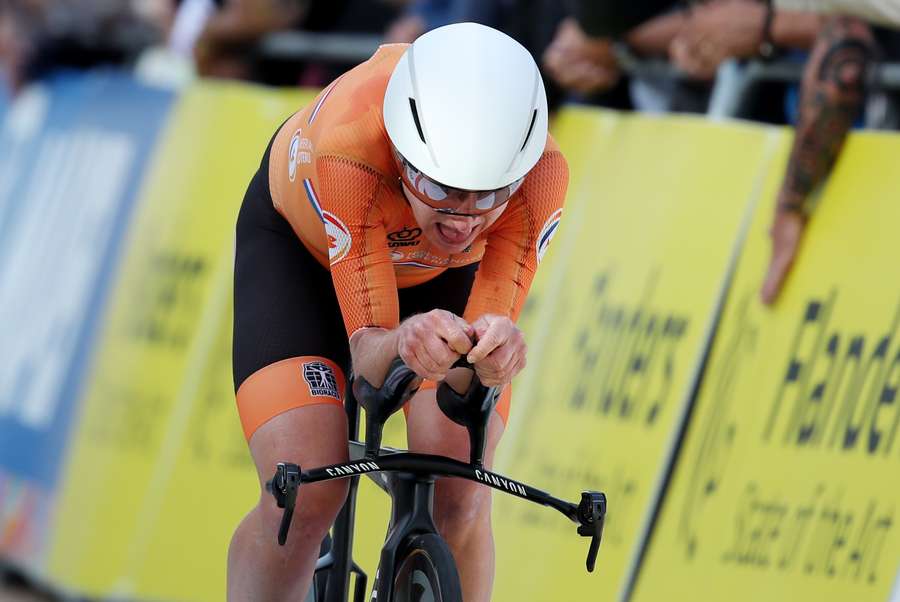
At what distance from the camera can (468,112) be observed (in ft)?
12.4

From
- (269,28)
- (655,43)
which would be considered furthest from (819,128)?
(269,28)

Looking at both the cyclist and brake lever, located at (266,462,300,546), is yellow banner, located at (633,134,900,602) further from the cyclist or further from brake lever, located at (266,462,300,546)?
brake lever, located at (266,462,300,546)

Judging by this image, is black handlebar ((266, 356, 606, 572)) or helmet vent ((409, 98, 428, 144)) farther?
black handlebar ((266, 356, 606, 572))

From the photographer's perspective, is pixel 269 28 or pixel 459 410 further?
pixel 269 28

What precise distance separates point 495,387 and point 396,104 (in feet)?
2.30

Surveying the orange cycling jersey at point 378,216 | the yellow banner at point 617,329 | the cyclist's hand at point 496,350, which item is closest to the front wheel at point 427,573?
the cyclist's hand at point 496,350

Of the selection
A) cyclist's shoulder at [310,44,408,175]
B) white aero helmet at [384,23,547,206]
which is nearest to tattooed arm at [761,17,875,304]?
cyclist's shoulder at [310,44,408,175]

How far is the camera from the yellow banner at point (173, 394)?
26.8ft

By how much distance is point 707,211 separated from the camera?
625 centimetres

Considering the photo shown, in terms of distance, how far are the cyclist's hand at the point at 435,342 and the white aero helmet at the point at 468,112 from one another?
1.04ft

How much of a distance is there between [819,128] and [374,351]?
2412 mm

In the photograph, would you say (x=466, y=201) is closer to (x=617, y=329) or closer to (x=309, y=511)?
(x=309, y=511)

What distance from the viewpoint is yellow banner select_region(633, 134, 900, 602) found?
523 cm

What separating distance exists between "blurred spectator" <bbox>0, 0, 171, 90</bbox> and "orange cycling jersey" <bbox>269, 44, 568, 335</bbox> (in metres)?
6.67
